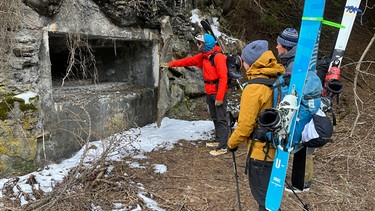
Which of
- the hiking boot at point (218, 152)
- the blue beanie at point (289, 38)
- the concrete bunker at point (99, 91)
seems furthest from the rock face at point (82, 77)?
the blue beanie at point (289, 38)

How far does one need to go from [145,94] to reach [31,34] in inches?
98.4

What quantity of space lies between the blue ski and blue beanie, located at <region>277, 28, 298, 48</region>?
18.3 inches

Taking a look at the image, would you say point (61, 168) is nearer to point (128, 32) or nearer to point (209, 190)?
point (209, 190)

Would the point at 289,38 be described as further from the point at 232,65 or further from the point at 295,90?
the point at 232,65

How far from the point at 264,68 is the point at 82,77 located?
14.0ft

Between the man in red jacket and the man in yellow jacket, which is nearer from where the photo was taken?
the man in yellow jacket

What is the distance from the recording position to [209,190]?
12.1 ft

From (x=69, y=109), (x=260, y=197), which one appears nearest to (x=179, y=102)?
(x=69, y=109)

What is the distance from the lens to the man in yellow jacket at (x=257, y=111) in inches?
92.1

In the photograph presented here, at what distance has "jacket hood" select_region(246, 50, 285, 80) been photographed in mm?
2410

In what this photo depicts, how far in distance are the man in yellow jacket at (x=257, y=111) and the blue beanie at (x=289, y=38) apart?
52cm

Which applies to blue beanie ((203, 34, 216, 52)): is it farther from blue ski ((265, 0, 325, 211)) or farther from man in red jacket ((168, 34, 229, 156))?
blue ski ((265, 0, 325, 211))

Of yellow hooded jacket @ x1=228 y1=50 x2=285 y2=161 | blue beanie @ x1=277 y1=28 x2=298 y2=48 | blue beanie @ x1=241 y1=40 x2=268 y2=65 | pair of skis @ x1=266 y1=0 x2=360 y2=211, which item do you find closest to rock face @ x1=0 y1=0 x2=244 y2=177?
yellow hooded jacket @ x1=228 y1=50 x2=285 y2=161

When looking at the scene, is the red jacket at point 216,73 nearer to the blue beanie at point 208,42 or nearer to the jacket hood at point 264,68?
the blue beanie at point 208,42
